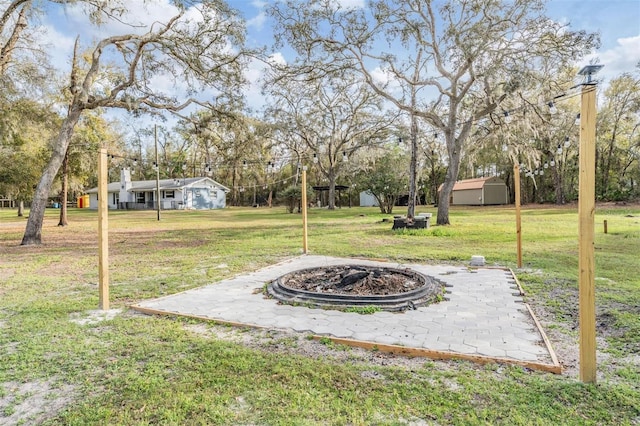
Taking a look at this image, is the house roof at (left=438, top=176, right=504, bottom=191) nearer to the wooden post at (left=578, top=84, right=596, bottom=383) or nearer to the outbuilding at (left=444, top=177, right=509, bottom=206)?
the outbuilding at (left=444, top=177, right=509, bottom=206)

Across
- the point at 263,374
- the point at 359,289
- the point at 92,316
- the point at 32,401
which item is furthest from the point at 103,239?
the point at 359,289

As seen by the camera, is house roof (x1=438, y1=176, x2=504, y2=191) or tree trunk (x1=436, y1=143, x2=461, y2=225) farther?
house roof (x1=438, y1=176, x2=504, y2=191)

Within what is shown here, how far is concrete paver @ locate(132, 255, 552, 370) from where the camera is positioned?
9.85 feet

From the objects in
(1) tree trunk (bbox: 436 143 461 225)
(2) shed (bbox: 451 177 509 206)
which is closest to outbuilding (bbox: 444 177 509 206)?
(2) shed (bbox: 451 177 509 206)

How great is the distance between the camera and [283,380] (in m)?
2.45

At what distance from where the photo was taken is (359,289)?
14.6ft

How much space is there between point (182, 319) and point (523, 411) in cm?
313

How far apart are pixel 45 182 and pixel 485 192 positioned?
29537 millimetres

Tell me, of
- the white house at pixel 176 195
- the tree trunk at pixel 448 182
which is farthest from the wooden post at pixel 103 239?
the white house at pixel 176 195

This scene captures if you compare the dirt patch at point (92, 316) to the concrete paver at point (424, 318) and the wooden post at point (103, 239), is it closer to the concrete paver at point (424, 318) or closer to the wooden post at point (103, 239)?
the wooden post at point (103, 239)

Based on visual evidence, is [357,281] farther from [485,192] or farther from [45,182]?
[485,192]

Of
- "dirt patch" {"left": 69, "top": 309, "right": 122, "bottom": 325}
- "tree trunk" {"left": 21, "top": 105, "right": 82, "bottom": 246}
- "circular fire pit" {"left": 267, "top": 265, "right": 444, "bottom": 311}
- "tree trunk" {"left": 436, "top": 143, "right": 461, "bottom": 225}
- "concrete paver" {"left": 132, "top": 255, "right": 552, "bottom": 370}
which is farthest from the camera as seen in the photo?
"tree trunk" {"left": 436, "top": 143, "right": 461, "bottom": 225}

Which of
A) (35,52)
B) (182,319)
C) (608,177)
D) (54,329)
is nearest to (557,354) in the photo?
(182,319)

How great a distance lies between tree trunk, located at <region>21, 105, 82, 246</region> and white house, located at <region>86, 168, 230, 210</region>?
69.3ft
